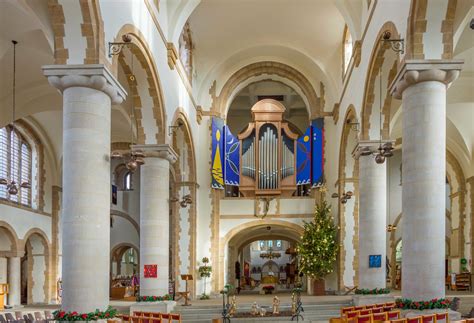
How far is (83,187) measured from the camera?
1061cm

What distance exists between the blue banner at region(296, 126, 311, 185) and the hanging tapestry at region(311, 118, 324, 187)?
0.17 m

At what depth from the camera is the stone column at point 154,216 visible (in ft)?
54.8

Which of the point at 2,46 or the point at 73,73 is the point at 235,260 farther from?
the point at 73,73

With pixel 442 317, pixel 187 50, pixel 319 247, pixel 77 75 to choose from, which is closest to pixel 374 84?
pixel 442 317

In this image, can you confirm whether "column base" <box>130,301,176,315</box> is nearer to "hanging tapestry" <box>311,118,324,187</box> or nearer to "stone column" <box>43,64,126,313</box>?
"stone column" <box>43,64,126,313</box>

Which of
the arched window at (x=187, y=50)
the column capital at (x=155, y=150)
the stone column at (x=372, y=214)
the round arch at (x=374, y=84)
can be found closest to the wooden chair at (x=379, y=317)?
the round arch at (x=374, y=84)

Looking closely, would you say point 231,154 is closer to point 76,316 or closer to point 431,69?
point 431,69

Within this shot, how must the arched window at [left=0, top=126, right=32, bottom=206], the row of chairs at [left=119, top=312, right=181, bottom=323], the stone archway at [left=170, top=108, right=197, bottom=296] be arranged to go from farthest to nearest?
the stone archway at [left=170, top=108, right=197, bottom=296] < the arched window at [left=0, top=126, right=32, bottom=206] < the row of chairs at [left=119, top=312, right=181, bottom=323]

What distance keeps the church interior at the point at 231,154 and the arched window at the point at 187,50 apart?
4.6 inches

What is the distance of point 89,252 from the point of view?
34.5 feet

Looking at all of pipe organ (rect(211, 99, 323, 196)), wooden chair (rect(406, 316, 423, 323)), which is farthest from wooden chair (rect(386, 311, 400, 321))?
pipe organ (rect(211, 99, 323, 196))

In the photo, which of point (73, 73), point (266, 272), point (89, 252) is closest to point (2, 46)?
point (73, 73)

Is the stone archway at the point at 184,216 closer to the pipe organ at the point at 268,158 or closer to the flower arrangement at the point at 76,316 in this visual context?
the pipe organ at the point at 268,158

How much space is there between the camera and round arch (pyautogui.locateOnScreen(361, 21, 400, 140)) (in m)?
14.9
